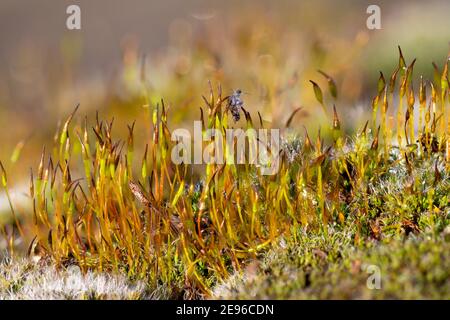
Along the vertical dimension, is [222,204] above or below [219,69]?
below

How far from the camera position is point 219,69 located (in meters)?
4.21

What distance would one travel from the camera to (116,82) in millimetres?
8531

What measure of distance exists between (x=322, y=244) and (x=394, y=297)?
67cm

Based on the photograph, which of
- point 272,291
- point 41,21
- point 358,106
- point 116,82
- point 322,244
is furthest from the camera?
point 41,21

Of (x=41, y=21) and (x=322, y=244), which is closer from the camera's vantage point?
(x=322, y=244)

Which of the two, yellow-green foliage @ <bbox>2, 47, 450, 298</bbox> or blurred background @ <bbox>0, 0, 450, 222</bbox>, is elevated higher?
blurred background @ <bbox>0, 0, 450, 222</bbox>

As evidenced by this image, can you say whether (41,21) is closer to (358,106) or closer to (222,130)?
(358,106)

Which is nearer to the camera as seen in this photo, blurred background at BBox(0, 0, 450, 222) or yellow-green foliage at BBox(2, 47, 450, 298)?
yellow-green foliage at BBox(2, 47, 450, 298)

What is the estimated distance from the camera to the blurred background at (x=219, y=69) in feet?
17.3

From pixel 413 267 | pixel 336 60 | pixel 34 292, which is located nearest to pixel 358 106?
pixel 336 60

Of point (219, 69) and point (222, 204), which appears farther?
point (219, 69)

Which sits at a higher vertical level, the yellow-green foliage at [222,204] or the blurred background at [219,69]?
the blurred background at [219,69]

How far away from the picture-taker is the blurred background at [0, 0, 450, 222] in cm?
527

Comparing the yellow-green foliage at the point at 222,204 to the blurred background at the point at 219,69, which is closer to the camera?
the yellow-green foliage at the point at 222,204
